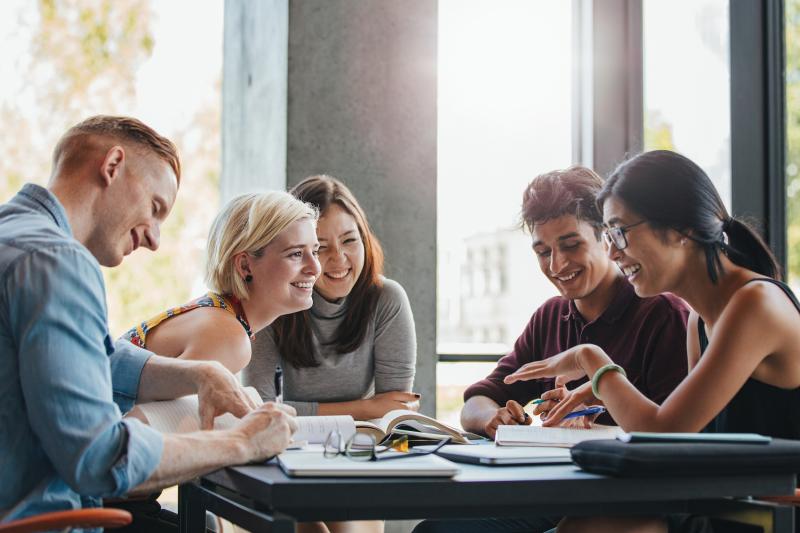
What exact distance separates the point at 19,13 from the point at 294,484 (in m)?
4.20

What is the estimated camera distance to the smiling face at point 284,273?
8.67 ft

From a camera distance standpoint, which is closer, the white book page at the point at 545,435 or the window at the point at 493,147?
the white book page at the point at 545,435

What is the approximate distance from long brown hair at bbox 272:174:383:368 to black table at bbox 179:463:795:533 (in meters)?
1.53

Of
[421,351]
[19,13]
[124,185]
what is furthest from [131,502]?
[19,13]

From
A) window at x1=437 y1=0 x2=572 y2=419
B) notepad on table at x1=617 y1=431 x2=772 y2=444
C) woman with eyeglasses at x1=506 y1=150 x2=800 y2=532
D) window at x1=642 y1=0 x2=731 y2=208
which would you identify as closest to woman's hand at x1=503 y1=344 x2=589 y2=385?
woman with eyeglasses at x1=506 y1=150 x2=800 y2=532

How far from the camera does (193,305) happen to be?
8.10ft

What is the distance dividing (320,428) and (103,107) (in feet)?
11.1

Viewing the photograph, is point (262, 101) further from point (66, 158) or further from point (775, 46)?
point (66, 158)

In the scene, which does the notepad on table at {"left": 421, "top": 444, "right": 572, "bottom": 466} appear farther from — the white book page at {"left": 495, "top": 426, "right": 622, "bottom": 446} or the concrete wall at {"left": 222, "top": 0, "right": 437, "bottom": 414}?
the concrete wall at {"left": 222, "top": 0, "right": 437, "bottom": 414}

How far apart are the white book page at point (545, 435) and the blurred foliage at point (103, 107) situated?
3.27m

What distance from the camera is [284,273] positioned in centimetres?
265

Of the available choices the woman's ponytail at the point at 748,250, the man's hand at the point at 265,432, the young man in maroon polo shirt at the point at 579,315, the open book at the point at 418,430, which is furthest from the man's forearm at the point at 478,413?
the man's hand at the point at 265,432

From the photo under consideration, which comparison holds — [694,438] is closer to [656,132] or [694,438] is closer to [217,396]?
[217,396]

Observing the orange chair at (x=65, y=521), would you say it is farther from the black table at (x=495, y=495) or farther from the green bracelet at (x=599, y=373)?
the green bracelet at (x=599, y=373)
